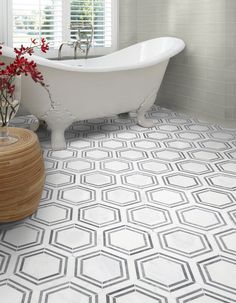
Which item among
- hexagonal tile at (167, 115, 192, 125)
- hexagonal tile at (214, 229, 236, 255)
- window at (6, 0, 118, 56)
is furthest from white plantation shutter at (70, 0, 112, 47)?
hexagonal tile at (214, 229, 236, 255)

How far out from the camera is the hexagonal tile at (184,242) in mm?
1864

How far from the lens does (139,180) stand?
106 inches

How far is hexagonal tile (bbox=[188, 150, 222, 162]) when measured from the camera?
311 cm

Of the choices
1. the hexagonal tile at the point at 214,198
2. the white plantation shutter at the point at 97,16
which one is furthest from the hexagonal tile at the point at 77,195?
the white plantation shutter at the point at 97,16

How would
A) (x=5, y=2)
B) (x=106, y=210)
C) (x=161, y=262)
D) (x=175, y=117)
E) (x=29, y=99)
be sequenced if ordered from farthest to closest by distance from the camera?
(x=175, y=117) → (x=5, y=2) → (x=29, y=99) → (x=106, y=210) → (x=161, y=262)

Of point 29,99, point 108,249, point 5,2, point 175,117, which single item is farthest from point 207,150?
point 5,2

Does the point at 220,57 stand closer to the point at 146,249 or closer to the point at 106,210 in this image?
the point at 106,210

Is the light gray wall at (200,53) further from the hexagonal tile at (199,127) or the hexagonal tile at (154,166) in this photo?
the hexagonal tile at (154,166)

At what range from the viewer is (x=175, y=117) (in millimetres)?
4324

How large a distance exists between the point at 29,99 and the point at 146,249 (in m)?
1.70

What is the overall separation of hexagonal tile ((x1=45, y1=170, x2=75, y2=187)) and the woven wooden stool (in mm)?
518

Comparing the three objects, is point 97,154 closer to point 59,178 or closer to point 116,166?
point 116,166

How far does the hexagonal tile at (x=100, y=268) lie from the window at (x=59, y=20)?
2.86 meters

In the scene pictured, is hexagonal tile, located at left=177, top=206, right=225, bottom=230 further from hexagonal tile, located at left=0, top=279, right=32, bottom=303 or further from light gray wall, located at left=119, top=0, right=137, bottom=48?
light gray wall, located at left=119, top=0, right=137, bottom=48
